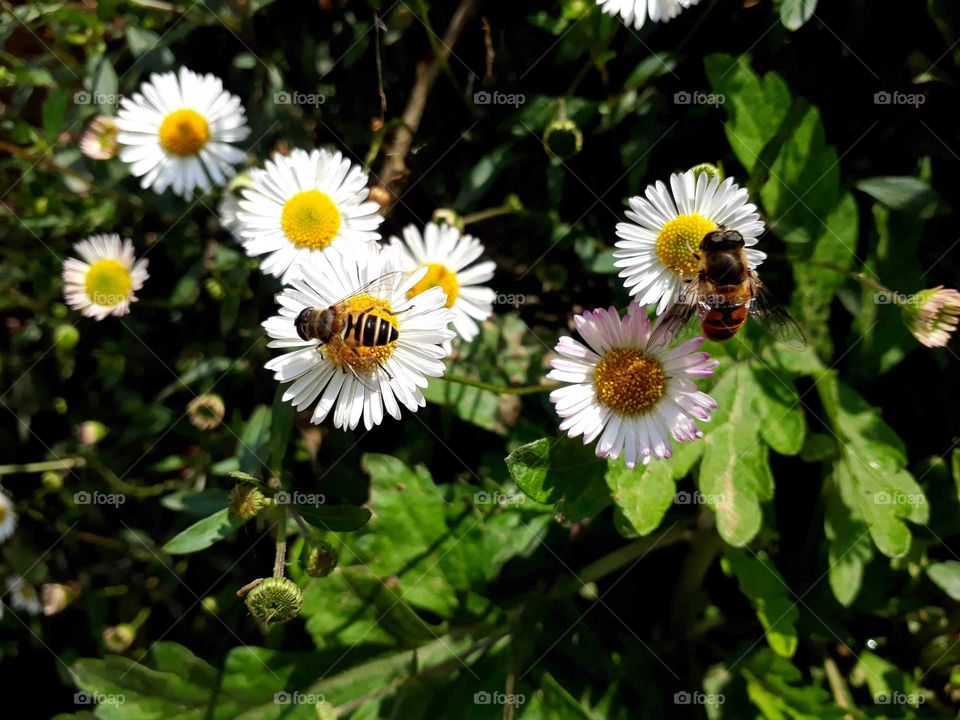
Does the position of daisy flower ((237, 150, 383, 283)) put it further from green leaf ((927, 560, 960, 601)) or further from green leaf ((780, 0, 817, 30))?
green leaf ((927, 560, 960, 601))

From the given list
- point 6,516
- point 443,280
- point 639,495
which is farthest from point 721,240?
point 6,516

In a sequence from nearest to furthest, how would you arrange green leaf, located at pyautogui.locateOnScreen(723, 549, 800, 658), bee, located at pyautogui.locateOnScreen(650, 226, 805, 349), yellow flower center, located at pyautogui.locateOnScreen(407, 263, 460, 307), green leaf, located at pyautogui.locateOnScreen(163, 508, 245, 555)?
bee, located at pyautogui.locateOnScreen(650, 226, 805, 349) → green leaf, located at pyautogui.locateOnScreen(163, 508, 245, 555) → green leaf, located at pyautogui.locateOnScreen(723, 549, 800, 658) → yellow flower center, located at pyautogui.locateOnScreen(407, 263, 460, 307)

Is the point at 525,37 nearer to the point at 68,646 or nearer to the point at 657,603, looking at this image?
the point at 657,603

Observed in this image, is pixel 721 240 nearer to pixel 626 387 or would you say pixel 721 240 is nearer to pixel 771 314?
pixel 771 314

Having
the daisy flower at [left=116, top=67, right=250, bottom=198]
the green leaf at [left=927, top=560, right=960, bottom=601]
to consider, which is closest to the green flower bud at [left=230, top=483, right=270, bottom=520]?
the daisy flower at [left=116, top=67, right=250, bottom=198]

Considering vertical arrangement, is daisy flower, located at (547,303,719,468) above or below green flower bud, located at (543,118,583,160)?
below

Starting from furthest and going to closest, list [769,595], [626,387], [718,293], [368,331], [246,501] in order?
1. [769,595]
2. [246,501]
3. [626,387]
4. [368,331]
5. [718,293]

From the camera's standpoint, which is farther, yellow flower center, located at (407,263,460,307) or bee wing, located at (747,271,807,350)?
yellow flower center, located at (407,263,460,307)
